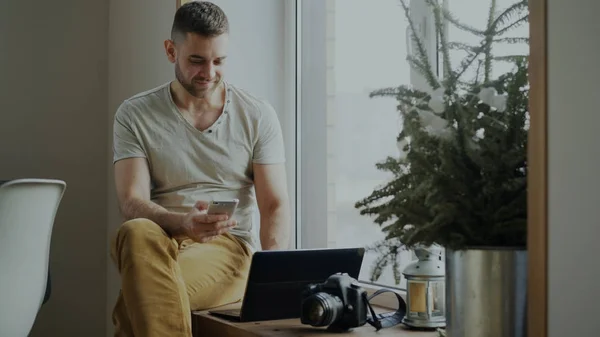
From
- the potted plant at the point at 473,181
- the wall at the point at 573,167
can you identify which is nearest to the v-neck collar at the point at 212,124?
the potted plant at the point at 473,181

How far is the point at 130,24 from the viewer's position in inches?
138

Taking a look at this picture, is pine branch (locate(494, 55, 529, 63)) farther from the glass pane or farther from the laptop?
the glass pane

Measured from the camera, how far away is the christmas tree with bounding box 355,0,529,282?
1601 mm

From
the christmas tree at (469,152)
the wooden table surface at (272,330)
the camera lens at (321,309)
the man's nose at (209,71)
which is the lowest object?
the wooden table surface at (272,330)

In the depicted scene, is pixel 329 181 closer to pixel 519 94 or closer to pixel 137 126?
pixel 137 126

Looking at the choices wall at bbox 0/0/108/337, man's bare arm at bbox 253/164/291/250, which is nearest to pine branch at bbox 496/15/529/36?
man's bare arm at bbox 253/164/291/250

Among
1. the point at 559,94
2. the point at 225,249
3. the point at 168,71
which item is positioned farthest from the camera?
the point at 168,71

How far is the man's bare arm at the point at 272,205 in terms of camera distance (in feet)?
8.94

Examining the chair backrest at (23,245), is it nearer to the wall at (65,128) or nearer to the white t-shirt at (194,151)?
the white t-shirt at (194,151)

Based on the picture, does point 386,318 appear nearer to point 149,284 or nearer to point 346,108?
point 149,284

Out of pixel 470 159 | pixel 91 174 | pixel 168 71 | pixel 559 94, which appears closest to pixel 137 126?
pixel 168 71

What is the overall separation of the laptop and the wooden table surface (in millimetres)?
29

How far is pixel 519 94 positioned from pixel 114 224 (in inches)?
91.5

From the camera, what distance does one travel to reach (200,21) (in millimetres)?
2680
